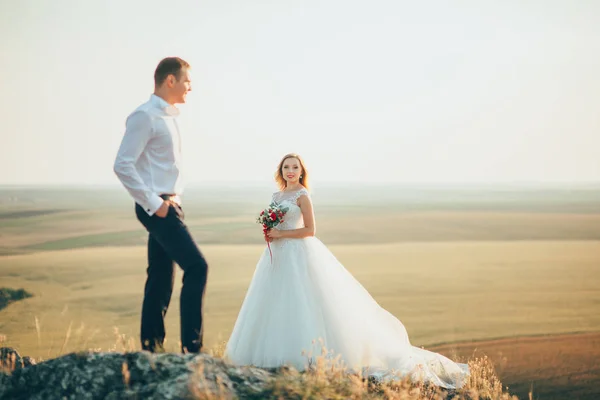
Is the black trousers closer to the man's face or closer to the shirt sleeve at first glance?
the shirt sleeve

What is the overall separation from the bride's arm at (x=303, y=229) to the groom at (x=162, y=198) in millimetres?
1100

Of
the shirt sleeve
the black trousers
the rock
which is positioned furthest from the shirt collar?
the rock

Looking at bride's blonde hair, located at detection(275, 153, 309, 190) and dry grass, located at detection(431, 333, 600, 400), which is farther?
dry grass, located at detection(431, 333, 600, 400)

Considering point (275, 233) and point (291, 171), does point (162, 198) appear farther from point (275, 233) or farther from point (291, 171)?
point (291, 171)

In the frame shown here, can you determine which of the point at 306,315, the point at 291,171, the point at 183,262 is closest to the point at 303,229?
the point at 291,171

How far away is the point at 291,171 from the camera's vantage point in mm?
5852

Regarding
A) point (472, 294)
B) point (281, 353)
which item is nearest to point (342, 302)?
point (281, 353)

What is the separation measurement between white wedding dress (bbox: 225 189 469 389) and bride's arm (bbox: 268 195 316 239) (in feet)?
0.21

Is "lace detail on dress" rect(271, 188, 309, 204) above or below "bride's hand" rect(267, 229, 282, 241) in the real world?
above

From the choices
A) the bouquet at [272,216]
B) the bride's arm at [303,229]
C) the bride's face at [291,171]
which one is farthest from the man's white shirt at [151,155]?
the bride's face at [291,171]

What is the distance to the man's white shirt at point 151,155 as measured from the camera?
4594 mm

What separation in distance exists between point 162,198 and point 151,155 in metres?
0.35

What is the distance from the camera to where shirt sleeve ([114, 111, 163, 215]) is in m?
4.55

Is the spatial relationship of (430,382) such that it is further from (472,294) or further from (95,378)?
(472,294)
